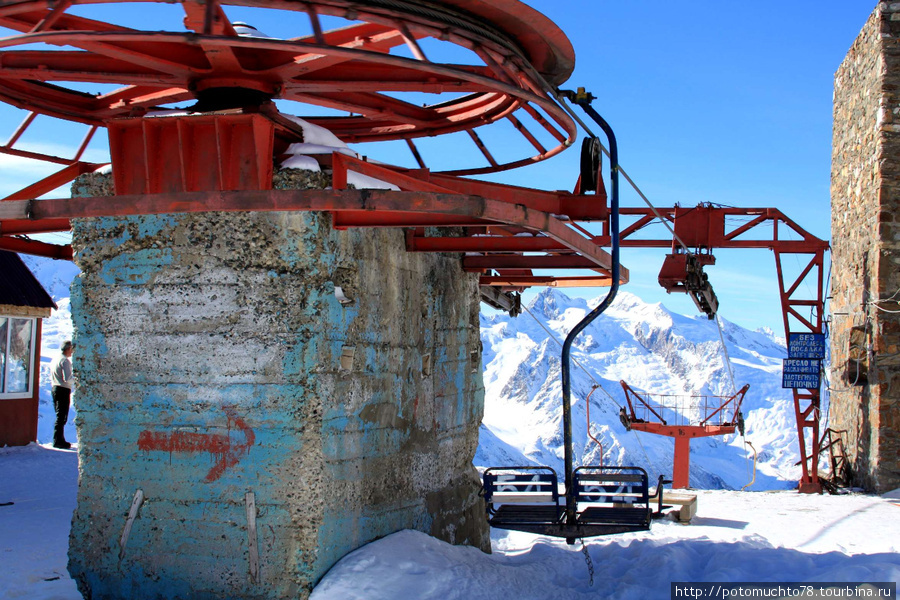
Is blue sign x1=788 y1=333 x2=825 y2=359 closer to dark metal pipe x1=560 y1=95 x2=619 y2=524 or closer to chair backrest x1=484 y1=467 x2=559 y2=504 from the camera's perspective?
chair backrest x1=484 y1=467 x2=559 y2=504

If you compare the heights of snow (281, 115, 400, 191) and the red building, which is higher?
snow (281, 115, 400, 191)

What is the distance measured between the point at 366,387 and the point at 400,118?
276 centimetres

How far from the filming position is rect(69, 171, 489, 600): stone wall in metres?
6.88

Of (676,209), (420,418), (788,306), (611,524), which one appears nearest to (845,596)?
(611,524)

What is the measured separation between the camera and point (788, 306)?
1894 cm

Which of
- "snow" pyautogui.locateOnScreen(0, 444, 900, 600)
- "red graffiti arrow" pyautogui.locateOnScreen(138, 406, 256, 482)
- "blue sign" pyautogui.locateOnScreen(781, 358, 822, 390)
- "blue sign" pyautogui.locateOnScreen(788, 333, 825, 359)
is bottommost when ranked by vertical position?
"snow" pyautogui.locateOnScreen(0, 444, 900, 600)

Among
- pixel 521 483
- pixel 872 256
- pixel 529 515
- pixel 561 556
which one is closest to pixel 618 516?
pixel 529 515

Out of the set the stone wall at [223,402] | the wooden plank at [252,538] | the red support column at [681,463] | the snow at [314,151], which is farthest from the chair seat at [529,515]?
the red support column at [681,463]

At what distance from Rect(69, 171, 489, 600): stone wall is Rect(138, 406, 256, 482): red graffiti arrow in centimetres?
1

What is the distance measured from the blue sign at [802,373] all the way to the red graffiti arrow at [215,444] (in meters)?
14.0

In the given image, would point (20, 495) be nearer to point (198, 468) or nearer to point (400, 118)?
point (198, 468)

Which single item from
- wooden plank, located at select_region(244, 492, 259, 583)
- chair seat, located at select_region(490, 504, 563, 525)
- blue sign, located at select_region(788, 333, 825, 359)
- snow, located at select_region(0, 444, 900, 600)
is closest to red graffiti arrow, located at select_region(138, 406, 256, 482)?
wooden plank, located at select_region(244, 492, 259, 583)

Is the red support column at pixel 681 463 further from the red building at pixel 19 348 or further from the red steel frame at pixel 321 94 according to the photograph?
the red building at pixel 19 348

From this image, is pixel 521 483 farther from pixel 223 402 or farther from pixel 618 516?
pixel 223 402
